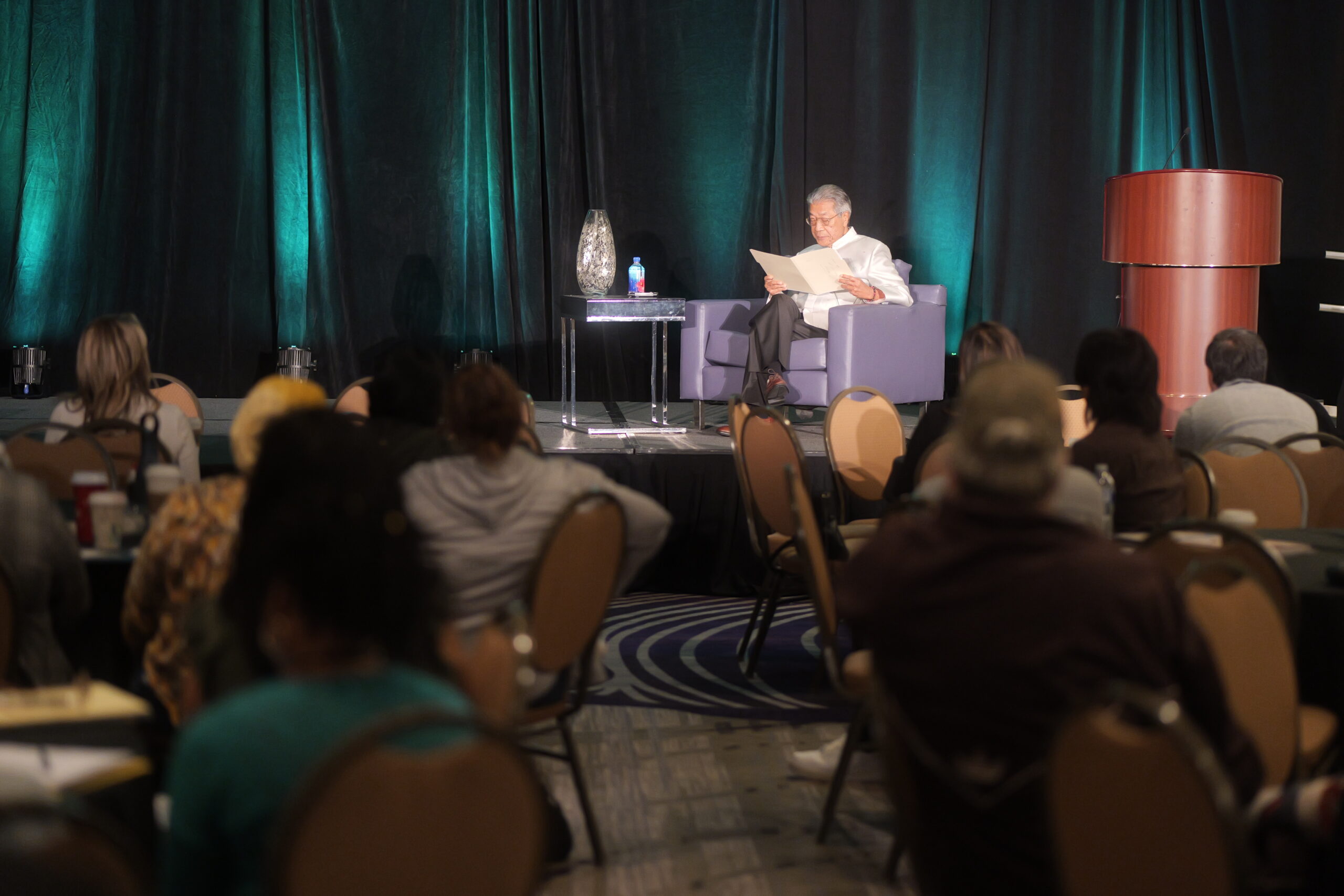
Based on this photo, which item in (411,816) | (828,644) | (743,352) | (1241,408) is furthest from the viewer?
(743,352)

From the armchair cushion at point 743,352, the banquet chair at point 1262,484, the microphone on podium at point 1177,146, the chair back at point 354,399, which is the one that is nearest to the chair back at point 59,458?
the chair back at point 354,399

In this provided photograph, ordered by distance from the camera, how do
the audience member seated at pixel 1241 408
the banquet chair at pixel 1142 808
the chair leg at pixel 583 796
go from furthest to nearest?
the audience member seated at pixel 1241 408 < the chair leg at pixel 583 796 < the banquet chair at pixel 1142 808

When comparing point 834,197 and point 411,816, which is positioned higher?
point 834,197

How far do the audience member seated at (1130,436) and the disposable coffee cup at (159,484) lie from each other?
6.19 feet

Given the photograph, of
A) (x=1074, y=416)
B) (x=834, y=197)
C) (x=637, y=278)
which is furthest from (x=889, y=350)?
(x=1074, y=416)

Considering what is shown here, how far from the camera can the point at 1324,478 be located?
3.46 m

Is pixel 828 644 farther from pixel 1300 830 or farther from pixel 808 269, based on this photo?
pixel 808 269

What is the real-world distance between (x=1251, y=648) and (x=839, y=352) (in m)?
4.04

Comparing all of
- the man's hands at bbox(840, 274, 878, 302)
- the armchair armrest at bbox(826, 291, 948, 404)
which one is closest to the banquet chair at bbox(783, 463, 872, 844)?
the armchair armrest at bbox(826, 291, 948, 404)

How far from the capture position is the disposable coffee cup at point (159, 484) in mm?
2631

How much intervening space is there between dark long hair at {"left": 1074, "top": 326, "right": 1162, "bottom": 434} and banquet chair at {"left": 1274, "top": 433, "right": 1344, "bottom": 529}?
0.72 m

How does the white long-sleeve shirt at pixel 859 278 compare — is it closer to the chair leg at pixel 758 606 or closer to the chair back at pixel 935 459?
the chair leg at pixel 758 606

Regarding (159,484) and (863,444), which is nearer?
(159,484)

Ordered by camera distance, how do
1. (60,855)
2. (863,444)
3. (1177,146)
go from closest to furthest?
(60,855), (863,444), (1177,146)
